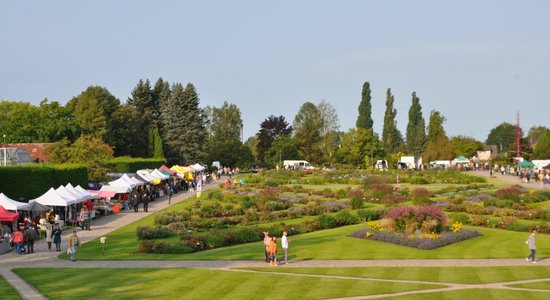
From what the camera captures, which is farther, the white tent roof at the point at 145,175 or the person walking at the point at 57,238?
the white tent roof at the point at 145,175

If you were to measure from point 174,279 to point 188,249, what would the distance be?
22.9 ft

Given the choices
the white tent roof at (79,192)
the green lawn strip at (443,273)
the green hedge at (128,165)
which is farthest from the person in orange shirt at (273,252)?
the green hedge at (128,165)

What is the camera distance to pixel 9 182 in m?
44.2

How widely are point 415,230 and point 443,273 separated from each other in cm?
770

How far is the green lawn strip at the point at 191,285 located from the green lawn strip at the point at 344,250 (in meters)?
3.87

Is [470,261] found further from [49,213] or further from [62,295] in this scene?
[49,213]

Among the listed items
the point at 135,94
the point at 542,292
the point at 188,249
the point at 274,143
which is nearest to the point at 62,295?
the point at 188,249

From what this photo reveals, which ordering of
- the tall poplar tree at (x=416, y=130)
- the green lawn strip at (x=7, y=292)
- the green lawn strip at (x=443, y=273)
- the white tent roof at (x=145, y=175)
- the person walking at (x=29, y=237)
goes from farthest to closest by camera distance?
1. the tall poplar tree at (x=416, y=130)
2. the white tent roof at (x=145, y=175)
3. the person walking at (x=29, y=237)
4. the green lawn strip at (x=443, y=273)
5. the green lawn strip at (x=7, y=292)

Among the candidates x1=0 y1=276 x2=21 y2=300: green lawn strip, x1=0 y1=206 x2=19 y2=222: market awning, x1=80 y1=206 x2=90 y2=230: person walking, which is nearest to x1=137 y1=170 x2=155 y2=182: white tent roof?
x1=80 y1=206 x2=90 y2=230: person walking

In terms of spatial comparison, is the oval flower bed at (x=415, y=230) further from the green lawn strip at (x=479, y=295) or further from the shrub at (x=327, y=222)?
the green lawn strip at (x=479, y=295)

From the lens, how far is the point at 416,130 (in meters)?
131

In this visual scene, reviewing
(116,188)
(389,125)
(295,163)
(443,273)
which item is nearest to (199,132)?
(295,163)

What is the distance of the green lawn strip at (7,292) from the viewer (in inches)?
806

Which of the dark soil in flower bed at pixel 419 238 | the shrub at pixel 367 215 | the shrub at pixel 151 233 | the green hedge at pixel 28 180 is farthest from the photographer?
the green hedge at pixel 28 180
